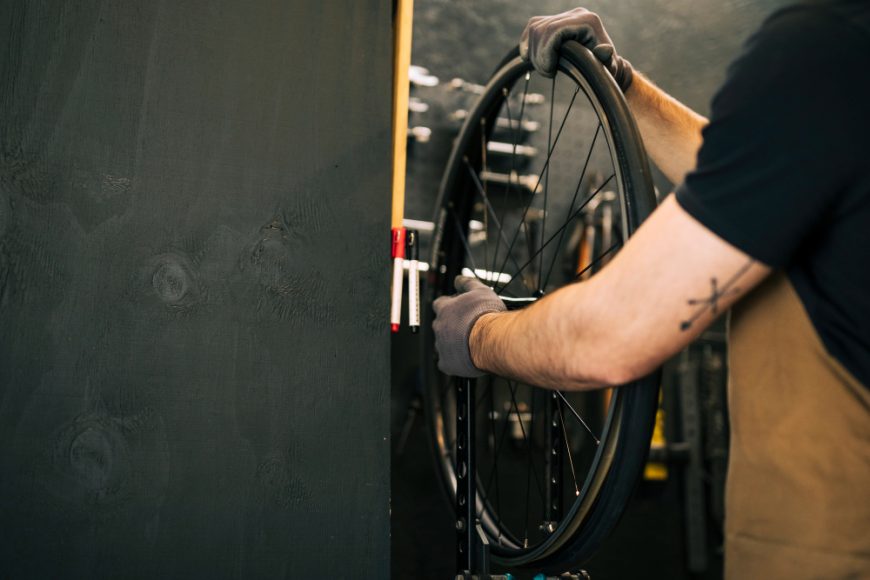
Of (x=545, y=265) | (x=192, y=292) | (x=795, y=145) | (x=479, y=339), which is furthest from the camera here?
(x=545, y=265)

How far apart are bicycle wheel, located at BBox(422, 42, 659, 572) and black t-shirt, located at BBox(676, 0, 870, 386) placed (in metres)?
0.31

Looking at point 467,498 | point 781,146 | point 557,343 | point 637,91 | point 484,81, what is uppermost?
point 484,81

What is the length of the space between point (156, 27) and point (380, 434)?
0.67 m

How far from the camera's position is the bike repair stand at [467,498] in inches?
53.6

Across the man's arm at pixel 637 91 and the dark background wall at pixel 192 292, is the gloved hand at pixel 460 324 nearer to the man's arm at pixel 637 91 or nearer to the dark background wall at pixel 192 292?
the dark background wall at pixel 192 292

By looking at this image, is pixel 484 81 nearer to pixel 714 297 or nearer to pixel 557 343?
pixel 557 343

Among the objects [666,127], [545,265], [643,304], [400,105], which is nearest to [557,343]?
[643,304]

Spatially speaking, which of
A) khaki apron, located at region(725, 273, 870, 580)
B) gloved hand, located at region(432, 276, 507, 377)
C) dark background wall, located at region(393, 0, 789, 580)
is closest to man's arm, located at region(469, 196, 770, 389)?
khaki apron, located at region(725, 273, 870, 580)

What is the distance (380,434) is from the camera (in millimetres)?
1133

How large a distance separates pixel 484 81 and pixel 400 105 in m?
1.65

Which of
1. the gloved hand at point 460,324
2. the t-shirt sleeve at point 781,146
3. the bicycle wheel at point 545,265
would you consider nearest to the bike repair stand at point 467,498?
the bicycle wheel at point 545,265

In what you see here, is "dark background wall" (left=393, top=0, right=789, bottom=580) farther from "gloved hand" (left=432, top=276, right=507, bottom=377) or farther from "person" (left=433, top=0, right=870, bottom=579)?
"person" (left=433, top=0, right=870, bottom=579)

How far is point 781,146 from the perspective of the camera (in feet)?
2.50

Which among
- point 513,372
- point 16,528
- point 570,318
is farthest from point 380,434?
point 16,528
